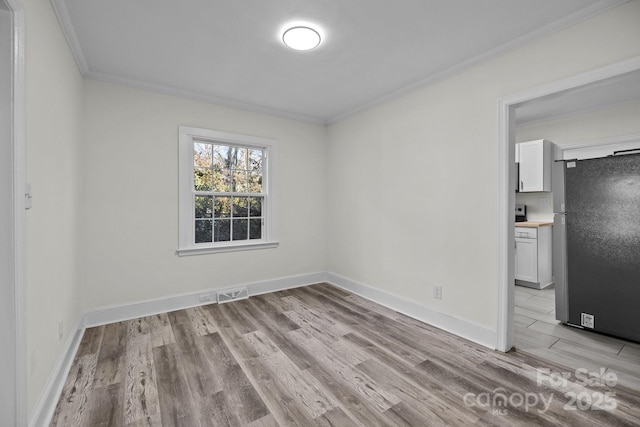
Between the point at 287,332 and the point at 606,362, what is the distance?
2605 millimetres

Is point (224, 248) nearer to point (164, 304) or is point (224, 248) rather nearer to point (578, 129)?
point (164, 304)

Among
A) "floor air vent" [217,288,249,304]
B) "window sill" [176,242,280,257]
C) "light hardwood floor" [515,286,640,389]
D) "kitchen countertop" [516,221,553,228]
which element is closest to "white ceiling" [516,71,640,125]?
"kitchen countertop" [516,221,553,228]

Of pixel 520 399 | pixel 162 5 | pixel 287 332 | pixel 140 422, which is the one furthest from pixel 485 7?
pixel 140 422

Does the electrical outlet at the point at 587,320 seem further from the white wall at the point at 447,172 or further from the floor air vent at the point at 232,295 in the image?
the floor air vent at the point at 232,295

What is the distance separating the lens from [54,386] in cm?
180

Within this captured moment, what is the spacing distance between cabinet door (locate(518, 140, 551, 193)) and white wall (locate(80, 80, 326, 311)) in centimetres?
399

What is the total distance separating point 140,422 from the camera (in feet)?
5.29

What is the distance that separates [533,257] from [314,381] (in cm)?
396

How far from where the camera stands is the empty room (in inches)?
67.1

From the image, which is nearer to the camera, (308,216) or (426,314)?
(426,314)

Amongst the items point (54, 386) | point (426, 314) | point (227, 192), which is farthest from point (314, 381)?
point (227, 192)

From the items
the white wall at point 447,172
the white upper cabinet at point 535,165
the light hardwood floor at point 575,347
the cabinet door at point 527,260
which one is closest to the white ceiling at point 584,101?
the white upper cabinet at point 535,165

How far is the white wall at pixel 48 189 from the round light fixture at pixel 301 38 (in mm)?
1488

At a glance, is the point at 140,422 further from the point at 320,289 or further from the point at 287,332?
the point at 320,289
